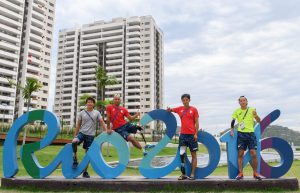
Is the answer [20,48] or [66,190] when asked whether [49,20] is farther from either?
[66,190]

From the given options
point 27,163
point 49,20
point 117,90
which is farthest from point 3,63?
point 27,163

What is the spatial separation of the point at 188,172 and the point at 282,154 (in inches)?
96.9

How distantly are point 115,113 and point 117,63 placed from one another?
9739cm

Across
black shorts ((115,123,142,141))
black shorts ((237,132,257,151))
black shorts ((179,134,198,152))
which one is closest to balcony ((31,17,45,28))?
black shorts ((115,123,142,141))

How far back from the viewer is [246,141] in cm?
772

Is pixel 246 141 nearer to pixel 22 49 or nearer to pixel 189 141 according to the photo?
pixel 189 141

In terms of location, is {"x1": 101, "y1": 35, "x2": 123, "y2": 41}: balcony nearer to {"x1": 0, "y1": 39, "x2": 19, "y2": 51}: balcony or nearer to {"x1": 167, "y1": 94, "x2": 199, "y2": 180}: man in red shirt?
{"x1": 0, "y1": 39, "x2": 19, "y2": 51}: balcony

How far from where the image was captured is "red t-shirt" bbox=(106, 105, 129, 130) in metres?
8.12

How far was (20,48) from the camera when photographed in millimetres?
81312

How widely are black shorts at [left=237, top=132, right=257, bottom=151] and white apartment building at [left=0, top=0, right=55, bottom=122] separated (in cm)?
6854

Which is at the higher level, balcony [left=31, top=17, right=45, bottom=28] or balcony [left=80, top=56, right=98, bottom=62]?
balcony [left=31, top=17, right=45, bottom=28]

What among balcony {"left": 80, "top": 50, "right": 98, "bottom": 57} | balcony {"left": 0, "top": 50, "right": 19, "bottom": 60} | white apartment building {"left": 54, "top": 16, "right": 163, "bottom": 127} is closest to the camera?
balcony {"left": 0, "top": 50, "right": 19, "bottom": 60}

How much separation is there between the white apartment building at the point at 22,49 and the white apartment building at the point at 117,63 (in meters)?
18.6

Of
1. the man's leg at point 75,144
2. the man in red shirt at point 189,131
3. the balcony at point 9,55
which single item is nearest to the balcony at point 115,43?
the balcony at point 9,55
